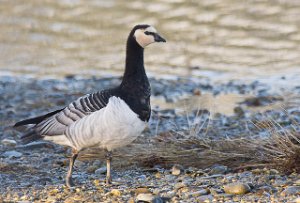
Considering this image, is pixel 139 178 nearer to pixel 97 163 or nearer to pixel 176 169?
pixel 176 169

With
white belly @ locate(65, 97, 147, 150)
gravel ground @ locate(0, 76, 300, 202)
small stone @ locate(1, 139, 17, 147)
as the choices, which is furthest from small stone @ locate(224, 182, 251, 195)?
small stone @ locate(1, 139, 17, 147)

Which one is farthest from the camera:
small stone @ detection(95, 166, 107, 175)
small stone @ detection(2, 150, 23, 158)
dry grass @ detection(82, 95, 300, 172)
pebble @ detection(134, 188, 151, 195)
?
small stone @ detection(2, 150, 23, 158)

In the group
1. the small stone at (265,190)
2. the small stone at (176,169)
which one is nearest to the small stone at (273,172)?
the small stone at (265,190)

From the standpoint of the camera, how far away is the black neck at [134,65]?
794 cm

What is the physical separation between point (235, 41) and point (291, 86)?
4.01m

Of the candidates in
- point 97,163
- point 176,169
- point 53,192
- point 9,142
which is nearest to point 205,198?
point 176,169

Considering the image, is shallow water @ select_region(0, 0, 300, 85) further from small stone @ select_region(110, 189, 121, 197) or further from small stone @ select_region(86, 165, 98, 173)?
small stone @ select_region(110, 189, 121, 197)

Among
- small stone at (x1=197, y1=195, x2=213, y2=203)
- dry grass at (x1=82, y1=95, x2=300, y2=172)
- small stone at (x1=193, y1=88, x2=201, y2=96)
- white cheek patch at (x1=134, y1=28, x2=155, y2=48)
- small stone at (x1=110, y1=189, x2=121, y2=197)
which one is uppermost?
white cheek patch at (x1=134, y1=28, x2=155, y2=48)

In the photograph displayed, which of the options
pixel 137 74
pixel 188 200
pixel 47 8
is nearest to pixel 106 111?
pixel 137 74

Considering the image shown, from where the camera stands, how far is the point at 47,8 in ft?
72.6

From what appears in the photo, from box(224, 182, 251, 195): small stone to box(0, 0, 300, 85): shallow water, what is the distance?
22.9 ft

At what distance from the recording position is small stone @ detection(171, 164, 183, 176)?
8.04m

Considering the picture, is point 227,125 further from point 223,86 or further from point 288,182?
point 288,182

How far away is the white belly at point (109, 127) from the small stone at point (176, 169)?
2.43 feet
